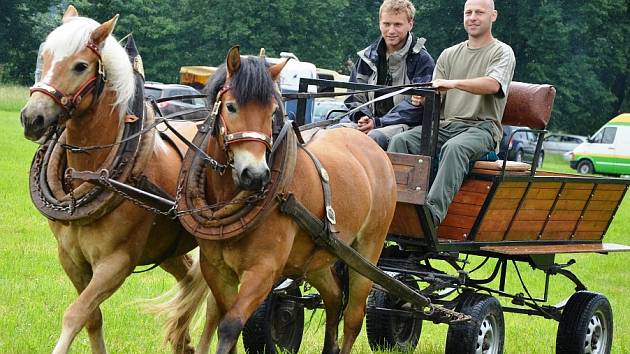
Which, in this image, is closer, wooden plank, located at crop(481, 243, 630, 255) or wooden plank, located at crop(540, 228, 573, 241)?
wooden plank, located at crop(481, 243, 630, 255)

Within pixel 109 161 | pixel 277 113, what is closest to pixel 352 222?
pixel 277 113

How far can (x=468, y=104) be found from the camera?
702cm

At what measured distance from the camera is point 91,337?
5.61 meters

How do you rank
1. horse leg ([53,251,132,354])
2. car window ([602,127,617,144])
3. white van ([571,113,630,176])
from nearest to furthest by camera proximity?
1. horse leg ([53,251,132,354])
2. white van ([571,113,630,176])
3. car window ([602,127,617,144])

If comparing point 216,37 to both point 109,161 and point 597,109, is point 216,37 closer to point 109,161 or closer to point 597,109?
point 597,109

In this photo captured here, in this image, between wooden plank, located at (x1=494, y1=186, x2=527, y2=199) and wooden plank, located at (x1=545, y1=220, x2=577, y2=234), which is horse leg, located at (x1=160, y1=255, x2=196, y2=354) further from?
wooden plank, located at (x1=545, y1=220, x2=577, y2=234)

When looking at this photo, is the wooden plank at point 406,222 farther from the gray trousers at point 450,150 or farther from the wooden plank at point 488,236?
the wooden plank at point 488,236

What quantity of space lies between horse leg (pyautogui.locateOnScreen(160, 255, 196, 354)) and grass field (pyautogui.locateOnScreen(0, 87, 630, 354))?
0.77ft

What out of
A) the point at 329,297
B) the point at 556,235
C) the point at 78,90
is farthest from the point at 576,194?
the point at 78,90

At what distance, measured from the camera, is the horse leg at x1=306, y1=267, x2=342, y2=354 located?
6.41m

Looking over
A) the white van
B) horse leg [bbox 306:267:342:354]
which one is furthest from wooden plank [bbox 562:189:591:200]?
the white van

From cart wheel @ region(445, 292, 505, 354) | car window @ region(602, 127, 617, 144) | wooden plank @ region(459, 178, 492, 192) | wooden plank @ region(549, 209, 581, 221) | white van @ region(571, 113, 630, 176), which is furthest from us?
car window @ region(602, 127, 617, 144)

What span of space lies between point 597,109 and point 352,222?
50.1 m

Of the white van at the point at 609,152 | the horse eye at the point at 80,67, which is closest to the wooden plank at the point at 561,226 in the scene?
the horse eye at the point at 80,67
